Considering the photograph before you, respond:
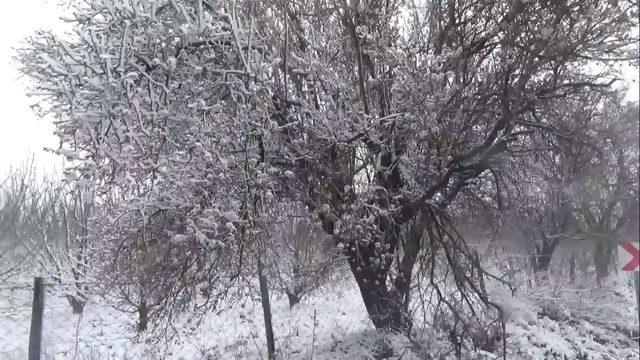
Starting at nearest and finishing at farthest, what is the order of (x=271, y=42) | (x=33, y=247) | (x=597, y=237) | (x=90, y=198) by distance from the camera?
(x=90, y=198)
(x=271, y=42)
(x=597, y=237)
(x=33, y=247)

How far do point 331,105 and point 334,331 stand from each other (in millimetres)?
4706

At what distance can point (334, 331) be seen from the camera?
31.9ft

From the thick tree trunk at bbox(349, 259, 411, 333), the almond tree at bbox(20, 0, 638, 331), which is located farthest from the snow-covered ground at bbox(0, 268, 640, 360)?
the almond tree at bbox(20, 0, 638, 331)

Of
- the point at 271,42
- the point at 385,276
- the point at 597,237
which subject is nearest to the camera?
the point at 271,42

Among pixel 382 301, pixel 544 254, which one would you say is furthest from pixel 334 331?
pixel 544 254

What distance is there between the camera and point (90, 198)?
552 centimetres

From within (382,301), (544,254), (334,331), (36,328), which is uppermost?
(544,254)

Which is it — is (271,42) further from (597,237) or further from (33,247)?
(33,247)

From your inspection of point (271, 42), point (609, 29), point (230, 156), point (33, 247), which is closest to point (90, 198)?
point (230, 156)

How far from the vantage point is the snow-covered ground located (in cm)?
855

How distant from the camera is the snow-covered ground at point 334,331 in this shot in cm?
855

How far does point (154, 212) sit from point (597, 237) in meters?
9.16

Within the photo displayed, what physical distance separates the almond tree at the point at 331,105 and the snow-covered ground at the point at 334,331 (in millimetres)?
1402

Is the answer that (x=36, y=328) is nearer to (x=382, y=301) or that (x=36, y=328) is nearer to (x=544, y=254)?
(x=382, y=301)
